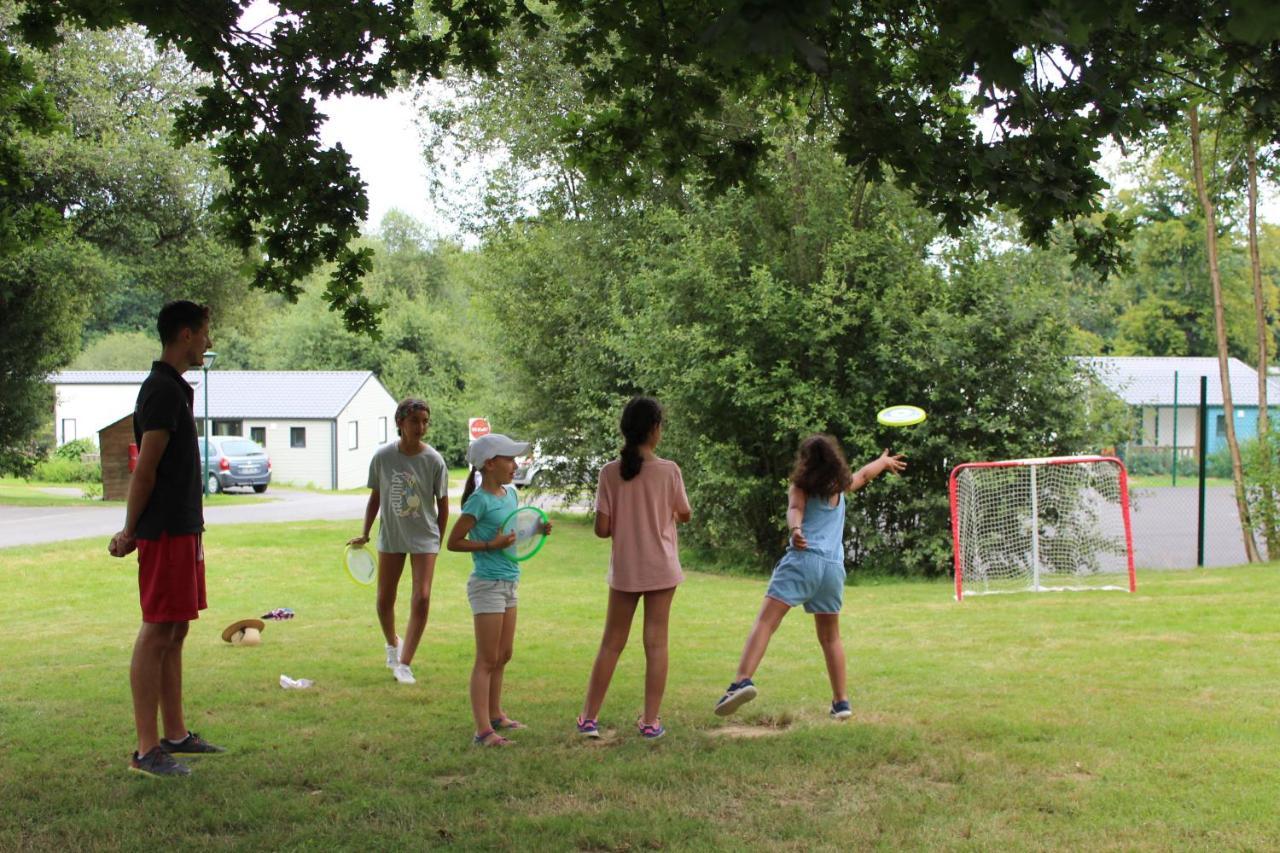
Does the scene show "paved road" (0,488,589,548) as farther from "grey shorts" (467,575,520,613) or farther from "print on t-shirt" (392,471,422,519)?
"grey shorts" (467,575,520,613)

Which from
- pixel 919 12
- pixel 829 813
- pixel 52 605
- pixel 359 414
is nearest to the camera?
pixel 829 813

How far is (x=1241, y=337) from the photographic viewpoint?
5694 centimetres

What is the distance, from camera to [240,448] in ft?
139


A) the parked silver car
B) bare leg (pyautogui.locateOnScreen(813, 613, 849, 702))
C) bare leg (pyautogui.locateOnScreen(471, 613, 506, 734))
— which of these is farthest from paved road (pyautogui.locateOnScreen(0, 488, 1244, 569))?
bare leg (pyautogui.locateOnScreen(471, 613, 506, 734))

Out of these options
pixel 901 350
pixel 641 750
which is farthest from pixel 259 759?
pixel 901 350

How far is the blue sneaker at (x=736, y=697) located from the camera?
6453 millimetres

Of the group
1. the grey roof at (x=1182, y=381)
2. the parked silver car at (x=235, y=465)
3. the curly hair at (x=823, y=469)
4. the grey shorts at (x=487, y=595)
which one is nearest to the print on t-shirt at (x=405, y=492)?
the grey shorts at (x=487, y=595)

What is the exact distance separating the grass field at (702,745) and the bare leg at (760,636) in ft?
1.10

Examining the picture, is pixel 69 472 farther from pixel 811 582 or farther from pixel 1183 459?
pixel 811 582

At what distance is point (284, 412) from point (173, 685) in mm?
48461

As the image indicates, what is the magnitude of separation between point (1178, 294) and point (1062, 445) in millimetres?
51301

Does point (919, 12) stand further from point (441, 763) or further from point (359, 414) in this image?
point (359, 414)

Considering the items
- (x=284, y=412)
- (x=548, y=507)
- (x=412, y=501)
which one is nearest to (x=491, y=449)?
(x=412, y=501)

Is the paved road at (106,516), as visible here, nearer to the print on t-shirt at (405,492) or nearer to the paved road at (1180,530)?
the print on t-shirt at (405,492)
